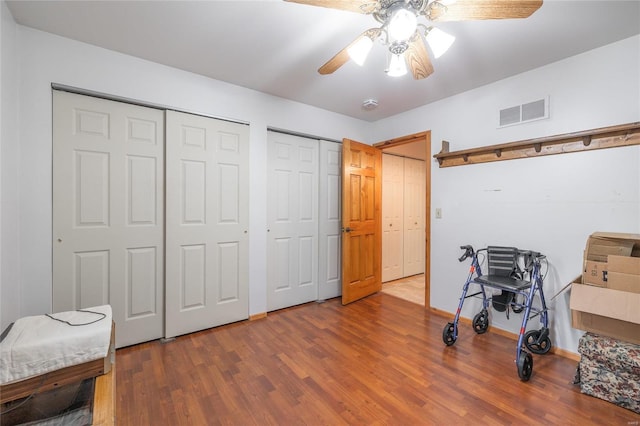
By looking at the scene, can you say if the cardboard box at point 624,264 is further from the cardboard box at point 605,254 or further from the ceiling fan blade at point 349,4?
the ceiling fan blade at point 349,4

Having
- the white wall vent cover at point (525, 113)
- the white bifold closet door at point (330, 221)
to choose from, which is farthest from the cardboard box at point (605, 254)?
the white bifold closet door at point (330, 221)

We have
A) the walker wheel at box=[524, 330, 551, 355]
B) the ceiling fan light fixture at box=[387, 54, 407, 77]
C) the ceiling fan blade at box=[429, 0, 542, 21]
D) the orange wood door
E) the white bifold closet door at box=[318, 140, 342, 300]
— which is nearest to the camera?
the ceiling fan blade at box=[429, 0, 542, 21]

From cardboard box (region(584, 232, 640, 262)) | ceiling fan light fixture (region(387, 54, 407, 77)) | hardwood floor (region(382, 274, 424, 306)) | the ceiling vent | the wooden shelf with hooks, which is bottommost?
hardwood floor (region(382, 274, 424, 306))

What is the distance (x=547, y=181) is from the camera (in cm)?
232

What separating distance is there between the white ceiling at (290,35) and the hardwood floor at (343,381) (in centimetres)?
240

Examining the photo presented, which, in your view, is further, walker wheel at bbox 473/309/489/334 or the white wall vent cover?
walker wheel at bbox 473/309/489/334

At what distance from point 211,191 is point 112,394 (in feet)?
5.59

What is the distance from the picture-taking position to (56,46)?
1979 mm

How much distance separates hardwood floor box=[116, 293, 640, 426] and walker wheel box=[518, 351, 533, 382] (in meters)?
0.05

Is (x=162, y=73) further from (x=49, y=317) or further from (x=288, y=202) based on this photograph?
(x=49, y=317)

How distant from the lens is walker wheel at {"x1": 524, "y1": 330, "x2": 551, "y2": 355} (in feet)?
7.20

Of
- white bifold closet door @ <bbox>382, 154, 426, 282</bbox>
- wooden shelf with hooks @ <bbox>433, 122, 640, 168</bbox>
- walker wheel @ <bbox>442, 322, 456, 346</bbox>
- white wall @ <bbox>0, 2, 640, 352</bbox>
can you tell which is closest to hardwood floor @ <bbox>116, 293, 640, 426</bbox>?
walker wheel @ <bbox>442, 322, 456, 346</bbox>

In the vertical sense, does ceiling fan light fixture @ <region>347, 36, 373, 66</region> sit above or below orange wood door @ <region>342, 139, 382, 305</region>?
above

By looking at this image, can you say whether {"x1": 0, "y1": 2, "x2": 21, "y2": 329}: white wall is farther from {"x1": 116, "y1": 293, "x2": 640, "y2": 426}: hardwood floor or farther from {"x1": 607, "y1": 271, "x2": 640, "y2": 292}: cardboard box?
{"x1": 607, "y1": 271, "x2": 640, "y2": 292}: cardboard box
